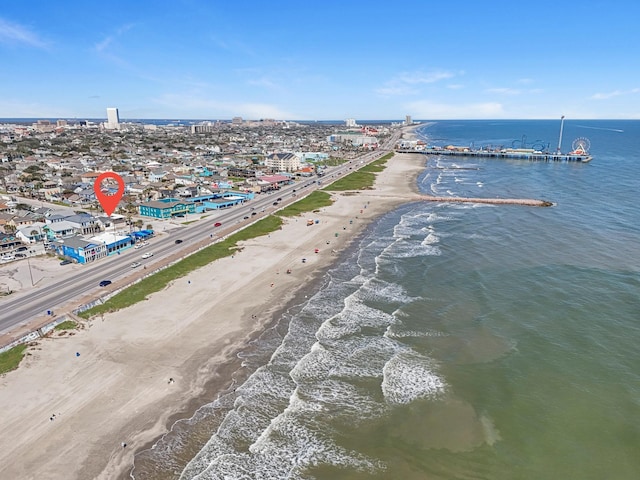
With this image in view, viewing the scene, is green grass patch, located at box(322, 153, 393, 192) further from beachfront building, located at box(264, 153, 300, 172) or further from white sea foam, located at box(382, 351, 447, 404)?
white sea foam, located at box(382, 351, 447, 404)

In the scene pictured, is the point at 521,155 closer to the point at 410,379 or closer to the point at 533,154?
the point at 533,154

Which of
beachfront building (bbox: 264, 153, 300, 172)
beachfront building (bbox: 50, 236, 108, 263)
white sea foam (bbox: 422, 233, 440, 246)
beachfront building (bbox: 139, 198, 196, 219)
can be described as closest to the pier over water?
beachfront building (bbox: 264, 153, 300, 172)

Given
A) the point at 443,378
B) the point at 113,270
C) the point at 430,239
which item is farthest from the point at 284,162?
the point at 443,378

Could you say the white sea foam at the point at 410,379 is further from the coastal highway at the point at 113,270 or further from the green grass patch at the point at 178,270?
the coastal highway at the point at 113,270

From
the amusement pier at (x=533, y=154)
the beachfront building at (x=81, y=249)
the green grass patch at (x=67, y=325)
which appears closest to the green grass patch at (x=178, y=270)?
the green grass patch at (x=67, y=325)

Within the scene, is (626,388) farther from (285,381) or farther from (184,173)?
(184,173)
